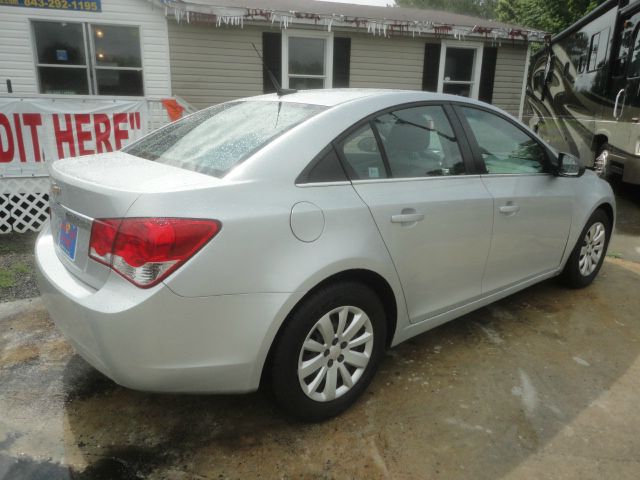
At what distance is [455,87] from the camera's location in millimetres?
11547

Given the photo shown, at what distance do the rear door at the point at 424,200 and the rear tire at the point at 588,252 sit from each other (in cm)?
135

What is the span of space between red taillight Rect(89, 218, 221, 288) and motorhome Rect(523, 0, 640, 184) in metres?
7.29

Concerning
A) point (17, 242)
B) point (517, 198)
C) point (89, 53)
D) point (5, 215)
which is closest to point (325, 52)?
point (89, 53)

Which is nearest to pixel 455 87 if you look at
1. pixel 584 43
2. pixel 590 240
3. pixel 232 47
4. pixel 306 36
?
pixel 584 43

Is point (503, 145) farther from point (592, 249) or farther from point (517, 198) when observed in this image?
point (592, 249)

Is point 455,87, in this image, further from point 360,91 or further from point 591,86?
point 360,91

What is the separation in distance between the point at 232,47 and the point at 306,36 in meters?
1.52

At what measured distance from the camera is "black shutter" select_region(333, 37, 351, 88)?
1029 centimetres

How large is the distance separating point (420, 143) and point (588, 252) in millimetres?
2156

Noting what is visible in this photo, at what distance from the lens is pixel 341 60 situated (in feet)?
34.1

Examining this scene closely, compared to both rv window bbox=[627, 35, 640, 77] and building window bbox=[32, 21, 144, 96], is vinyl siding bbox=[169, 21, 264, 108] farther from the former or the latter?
rv window bbox=[627, 35, 640, 77]

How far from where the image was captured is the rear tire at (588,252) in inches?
153

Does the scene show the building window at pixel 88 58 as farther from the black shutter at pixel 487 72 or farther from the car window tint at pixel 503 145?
the car window tint at pixel 503 145

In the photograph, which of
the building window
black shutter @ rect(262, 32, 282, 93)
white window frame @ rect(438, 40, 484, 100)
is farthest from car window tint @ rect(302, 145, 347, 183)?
white window frame @ rect(438, 40, 484, 100)
